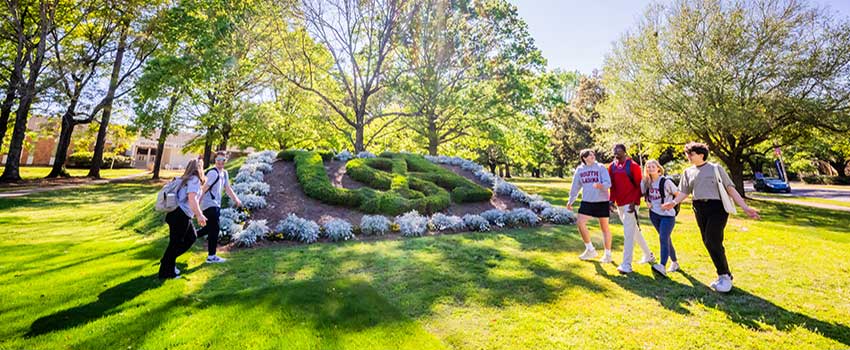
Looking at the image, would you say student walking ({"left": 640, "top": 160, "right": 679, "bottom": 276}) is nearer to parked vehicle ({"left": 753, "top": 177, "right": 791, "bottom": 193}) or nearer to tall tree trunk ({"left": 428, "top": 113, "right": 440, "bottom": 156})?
tall tree trunk ({"left": 428, "top": 113, "right": 440, "bottom": 156})

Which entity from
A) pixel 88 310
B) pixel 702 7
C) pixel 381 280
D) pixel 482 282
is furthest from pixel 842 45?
pixel 88 310

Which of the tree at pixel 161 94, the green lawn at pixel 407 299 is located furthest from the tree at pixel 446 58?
the green lawn at pixel 407 299

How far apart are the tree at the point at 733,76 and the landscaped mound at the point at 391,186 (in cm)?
1123

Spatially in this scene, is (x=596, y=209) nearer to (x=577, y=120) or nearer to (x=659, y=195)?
(x=659, y=195)

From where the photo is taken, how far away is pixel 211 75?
15625 mm

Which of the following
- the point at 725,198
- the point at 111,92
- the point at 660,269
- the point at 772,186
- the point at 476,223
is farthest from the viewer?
the point at 772,186

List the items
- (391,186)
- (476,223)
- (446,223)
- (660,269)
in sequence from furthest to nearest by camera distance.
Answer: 1. (391,186)
2. (476,223)
3. (446,223)
4. (660,269)

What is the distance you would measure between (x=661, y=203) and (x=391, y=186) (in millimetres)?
6668

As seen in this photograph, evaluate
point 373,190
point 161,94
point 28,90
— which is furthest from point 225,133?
point 373,190

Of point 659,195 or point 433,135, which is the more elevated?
point 433,135

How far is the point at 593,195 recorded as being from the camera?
17.6 ft

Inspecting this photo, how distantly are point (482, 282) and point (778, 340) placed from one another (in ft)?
9.13

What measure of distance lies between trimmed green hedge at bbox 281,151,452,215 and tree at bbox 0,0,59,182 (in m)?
12.8

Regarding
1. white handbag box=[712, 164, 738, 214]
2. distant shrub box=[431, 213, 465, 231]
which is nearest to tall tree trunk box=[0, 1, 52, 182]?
distant shrub box=[431, 213, 465, 231]
